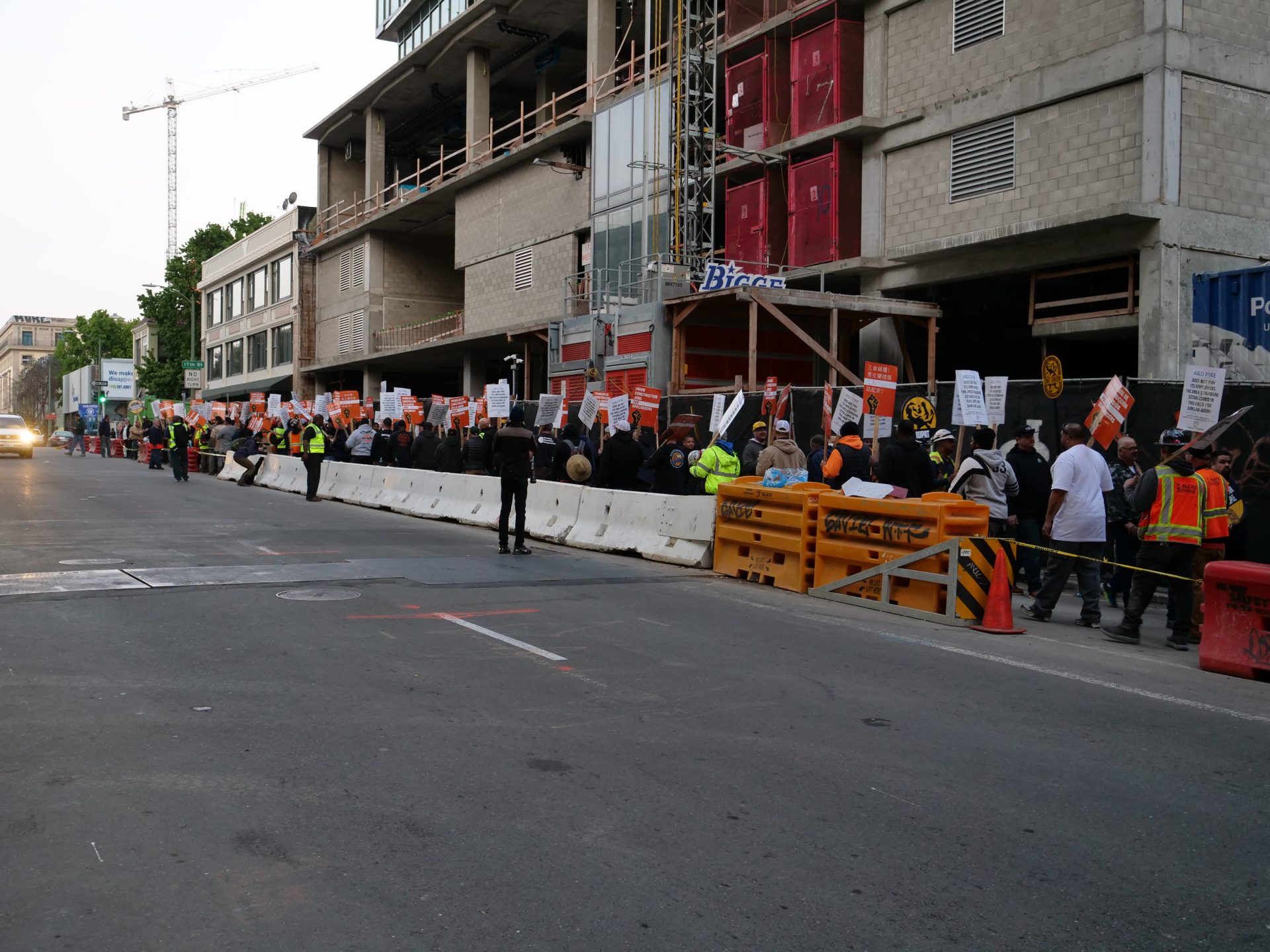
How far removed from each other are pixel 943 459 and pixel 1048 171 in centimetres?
1038

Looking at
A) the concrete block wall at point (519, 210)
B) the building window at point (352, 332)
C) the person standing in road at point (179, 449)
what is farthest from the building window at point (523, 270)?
the building window at point (352, 332)

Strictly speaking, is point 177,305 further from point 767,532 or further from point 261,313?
point 767,532

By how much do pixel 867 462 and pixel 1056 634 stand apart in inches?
196

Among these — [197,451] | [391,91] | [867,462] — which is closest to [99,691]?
[867,462]

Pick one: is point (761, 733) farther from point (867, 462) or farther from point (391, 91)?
point (391, 91)

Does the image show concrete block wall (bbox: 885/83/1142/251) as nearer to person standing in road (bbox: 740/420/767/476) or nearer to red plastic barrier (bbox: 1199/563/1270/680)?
person standing in road (bbox: 740/420/767/476)

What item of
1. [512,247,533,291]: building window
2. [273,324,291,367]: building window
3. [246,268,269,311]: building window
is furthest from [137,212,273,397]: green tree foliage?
[512,247,533,291]: building window

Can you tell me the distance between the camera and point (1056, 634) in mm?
10102

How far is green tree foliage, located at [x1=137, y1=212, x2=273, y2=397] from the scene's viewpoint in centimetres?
8169

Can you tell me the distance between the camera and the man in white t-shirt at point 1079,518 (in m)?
10.4

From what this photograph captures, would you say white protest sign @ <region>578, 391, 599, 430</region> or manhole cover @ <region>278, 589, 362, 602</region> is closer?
manhole cover @ <region>278, 589, 362, 602</region>

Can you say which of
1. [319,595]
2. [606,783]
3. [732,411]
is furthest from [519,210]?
[606,783]

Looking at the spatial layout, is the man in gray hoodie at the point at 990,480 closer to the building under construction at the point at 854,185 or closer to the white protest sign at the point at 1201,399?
the white protest sign at the point at 1201,399

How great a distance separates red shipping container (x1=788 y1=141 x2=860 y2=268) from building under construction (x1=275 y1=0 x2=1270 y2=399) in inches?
2.3
